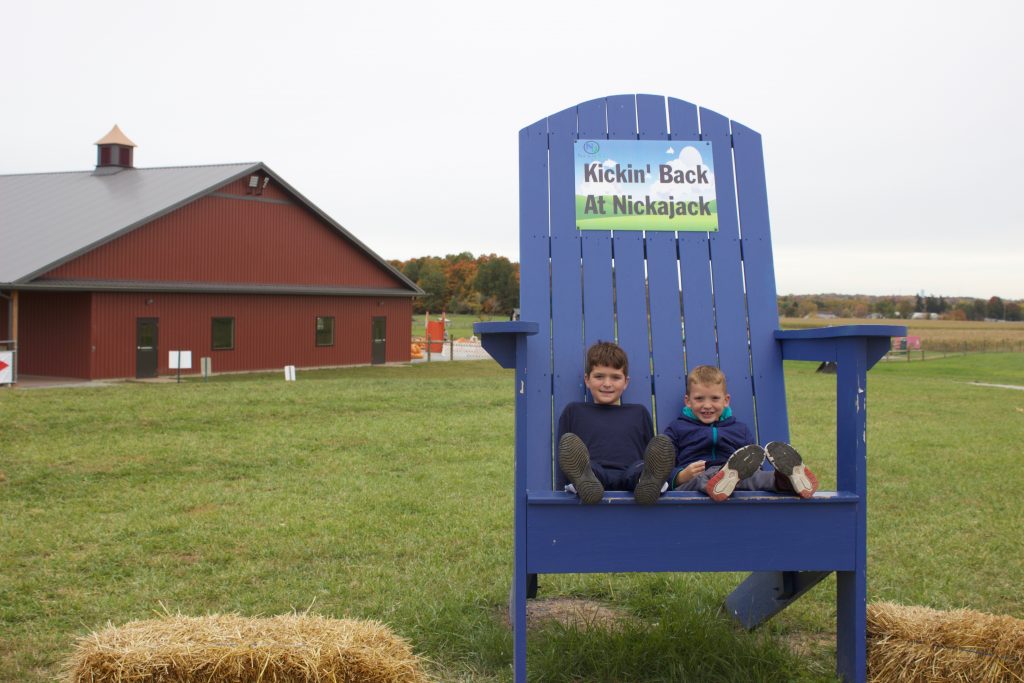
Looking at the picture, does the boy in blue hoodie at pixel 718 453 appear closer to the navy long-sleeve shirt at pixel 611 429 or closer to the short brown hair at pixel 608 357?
the navy long-sleeve shirt at pixel 611 429

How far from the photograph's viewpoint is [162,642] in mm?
2611

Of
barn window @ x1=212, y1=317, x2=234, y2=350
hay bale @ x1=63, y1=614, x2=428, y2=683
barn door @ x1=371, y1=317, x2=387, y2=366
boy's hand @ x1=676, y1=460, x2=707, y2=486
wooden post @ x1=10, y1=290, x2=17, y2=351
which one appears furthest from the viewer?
barn door @ x1=371, y1=317, x2=387, y2=366

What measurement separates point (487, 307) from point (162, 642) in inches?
2752

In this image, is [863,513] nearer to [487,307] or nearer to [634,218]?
[634,218]

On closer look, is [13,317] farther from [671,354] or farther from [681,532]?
[681,532]

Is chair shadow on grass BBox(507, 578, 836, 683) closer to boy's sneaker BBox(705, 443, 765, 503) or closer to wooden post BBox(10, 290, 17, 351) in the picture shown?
boy's sneaker BBox(705, 443, 765, 503)

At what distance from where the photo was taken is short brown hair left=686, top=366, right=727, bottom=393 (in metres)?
3.58

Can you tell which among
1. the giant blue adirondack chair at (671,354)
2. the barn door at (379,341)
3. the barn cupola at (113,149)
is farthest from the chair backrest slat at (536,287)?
the barn cupola at (113,149)

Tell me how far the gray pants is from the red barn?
19089 millimetres

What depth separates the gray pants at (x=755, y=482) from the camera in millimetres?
2916

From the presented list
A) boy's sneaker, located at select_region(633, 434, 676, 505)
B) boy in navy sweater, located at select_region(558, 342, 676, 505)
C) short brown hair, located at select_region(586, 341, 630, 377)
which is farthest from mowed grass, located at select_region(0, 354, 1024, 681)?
short brown hair, located at select_region(586, 341, 630, 377)

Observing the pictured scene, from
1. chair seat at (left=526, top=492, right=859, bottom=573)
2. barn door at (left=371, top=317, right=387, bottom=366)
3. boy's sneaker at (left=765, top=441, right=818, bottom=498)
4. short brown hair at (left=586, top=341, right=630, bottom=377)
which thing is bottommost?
chair seat at (left=526, top=492, right=859, bottom=573)

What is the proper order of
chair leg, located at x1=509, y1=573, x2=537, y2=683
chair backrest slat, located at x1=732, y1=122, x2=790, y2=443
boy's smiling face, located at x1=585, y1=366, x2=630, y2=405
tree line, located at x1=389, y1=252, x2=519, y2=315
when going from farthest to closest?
1. tree line, located at x1=389, y1=252, x2=519, y2=315
2. chair backrest slat, located at x1=732, y1=122, x2=790, y2=443
3. boy's smiling face, located at x1=585, y1=366, x2=630, y2=405
4. chair leg, located at x1=509, y1=573, x2=537, y2=683

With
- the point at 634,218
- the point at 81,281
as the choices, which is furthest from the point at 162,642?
the point at 81,281
